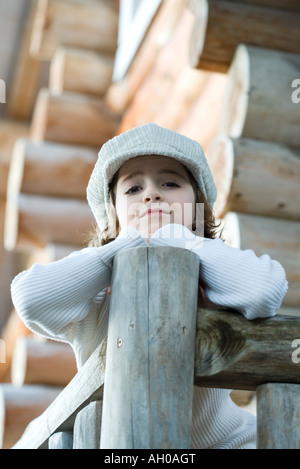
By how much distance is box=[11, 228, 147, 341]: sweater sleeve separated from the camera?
1635 millimetres

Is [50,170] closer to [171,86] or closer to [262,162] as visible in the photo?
[171,86]

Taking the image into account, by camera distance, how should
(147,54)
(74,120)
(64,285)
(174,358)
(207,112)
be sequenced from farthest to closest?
(74,120) < (147,54) < (207,112) < (64,285) < (174,358)

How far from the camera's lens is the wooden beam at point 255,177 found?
136 inches

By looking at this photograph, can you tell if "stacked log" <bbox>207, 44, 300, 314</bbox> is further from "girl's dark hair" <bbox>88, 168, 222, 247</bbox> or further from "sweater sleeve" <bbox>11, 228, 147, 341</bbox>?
"sweater sleeve" <bbox>11, 228, 147, 341</bbox>

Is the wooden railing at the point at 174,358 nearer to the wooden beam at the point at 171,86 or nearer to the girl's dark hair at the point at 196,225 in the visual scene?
the girl's dark hair at the point at 196,225

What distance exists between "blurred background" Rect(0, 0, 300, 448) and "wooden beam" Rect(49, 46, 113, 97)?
10 mm

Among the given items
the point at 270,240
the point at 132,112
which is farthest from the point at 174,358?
the point at 132,112

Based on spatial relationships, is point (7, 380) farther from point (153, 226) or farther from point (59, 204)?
point (153, 226)

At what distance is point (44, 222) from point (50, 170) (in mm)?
433

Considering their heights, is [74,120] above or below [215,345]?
above

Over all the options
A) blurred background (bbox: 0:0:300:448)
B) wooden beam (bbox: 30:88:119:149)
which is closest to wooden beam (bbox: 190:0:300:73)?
blurred background (bbox: 0:0:300:448)

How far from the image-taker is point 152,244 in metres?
1.75

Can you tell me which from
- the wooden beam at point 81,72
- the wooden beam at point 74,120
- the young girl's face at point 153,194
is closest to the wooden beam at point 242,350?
the young girl's face at point 153,194

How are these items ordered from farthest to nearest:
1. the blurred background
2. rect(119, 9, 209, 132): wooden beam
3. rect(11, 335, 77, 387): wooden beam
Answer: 1. rect(11, 335, 77, 387): wooden beam
2. rect(119, 9, 209, 132): wooden beam
3. the blurred background
